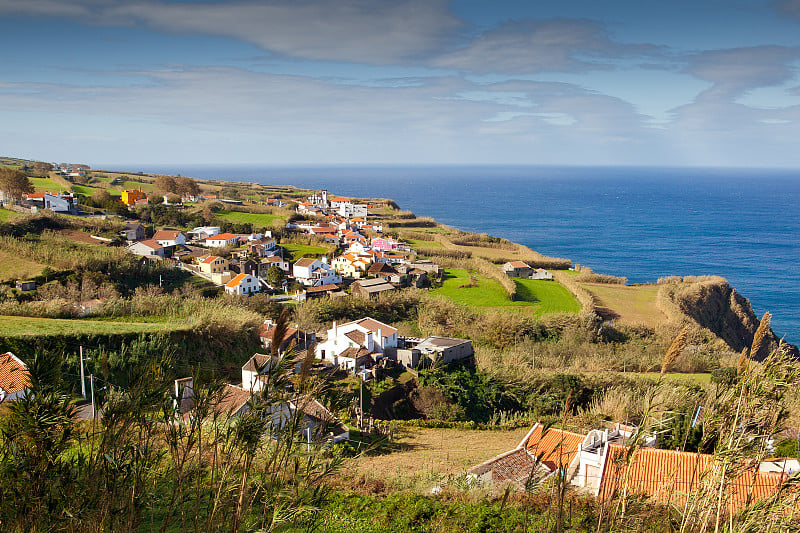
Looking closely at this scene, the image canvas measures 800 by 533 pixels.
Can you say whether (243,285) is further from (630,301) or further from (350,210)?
(350,210)

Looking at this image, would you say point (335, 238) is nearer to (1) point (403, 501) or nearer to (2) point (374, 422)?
(2) point (374, 422)

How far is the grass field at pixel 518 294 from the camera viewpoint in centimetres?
2888

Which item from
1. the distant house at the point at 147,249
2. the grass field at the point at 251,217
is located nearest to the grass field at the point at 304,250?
the grass field at the point at 251,217

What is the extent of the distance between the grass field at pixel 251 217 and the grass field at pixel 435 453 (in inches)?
1304

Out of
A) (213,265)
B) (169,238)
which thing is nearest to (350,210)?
(169,238)

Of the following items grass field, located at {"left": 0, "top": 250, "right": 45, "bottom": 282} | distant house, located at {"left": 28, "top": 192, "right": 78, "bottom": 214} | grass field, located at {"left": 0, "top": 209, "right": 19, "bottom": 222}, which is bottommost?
grass field, located at {"left": 0, "top": 250, "right": 45, "bottom": 282}

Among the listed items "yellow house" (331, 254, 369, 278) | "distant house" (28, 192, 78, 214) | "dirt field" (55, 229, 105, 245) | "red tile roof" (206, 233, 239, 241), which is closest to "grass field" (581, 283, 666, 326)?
"yellow house" (331, 254, 369, 278)

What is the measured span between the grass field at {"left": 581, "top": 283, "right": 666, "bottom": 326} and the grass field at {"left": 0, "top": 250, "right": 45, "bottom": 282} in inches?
1095

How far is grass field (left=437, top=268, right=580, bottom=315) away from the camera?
94.7 feet

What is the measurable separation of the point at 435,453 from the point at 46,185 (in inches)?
1844

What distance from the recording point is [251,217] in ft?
156

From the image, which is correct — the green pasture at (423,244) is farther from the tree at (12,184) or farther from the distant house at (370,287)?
the tree at (12,184)

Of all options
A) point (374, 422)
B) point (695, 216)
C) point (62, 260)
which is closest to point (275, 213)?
point (62, 260)

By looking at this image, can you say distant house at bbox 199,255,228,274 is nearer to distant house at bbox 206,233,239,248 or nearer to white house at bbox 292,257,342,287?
white house at bbox 292,257,342,287
